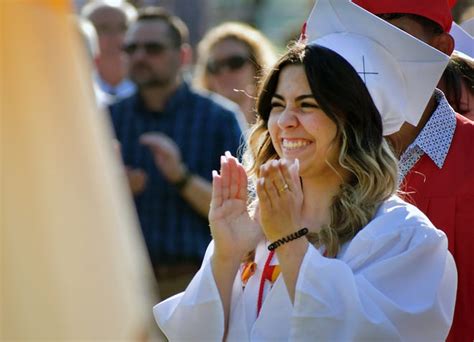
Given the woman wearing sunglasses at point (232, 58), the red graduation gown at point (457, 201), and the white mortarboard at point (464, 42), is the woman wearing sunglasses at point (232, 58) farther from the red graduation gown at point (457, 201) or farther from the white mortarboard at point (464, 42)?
the red graduation gown at point (457, 201)

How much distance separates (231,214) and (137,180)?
2985 millimetres

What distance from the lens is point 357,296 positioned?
362cm

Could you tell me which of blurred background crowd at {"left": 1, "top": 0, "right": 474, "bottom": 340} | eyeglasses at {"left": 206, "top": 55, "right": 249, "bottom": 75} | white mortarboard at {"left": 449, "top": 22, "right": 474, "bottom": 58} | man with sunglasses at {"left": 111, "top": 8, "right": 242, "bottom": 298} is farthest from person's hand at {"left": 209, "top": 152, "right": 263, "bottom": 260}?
eyeglasses at {"left": 206, "top": 55, "right": 249, "bottom": 75}

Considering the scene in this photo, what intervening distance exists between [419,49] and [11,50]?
2281 millimetres

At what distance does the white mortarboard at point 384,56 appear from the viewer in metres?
4.04

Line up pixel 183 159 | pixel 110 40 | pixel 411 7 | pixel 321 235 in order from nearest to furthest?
pixel 321 235 → pixel 411 7 → pixel 183 159 → pixel 110 40

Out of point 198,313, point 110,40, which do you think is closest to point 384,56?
point 198,313

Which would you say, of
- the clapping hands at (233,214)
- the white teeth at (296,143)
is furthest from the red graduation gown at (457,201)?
Result: the clapping hands at (233,214)

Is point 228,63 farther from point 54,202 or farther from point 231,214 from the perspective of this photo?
point 54,202

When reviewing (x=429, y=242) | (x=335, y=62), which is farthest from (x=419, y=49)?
(x=429, y=242)

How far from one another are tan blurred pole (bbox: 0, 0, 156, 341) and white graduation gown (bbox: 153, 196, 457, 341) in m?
Result: 1.50

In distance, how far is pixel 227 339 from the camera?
385 centimetres

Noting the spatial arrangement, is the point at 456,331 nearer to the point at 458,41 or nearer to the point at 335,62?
the point at 335,62

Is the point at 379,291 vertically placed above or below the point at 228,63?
above
